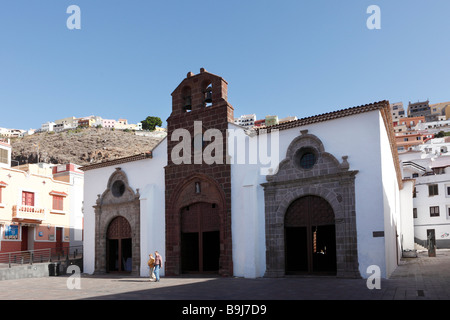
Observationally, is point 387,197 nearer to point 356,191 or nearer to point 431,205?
point 356,191

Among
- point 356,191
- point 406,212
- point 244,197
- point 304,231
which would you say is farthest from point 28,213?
point 406,212

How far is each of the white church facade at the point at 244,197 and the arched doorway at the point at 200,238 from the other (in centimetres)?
5

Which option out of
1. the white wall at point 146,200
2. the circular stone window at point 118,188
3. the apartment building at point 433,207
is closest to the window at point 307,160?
the white wall at point 146,200

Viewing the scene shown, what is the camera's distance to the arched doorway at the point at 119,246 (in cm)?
2448

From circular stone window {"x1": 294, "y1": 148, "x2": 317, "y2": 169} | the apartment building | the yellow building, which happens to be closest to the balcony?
the yellow building

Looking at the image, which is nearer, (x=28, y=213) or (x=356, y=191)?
(x=356, y=191)

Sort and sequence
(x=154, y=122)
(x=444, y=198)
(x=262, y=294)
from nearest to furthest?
(x=262, y=294)
(x=444, y=198)
(x=154, y=122)

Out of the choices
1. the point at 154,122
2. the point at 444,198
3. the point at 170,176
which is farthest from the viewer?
the point at 154,122

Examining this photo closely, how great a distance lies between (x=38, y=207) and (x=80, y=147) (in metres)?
64.2

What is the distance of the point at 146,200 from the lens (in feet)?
75.9
